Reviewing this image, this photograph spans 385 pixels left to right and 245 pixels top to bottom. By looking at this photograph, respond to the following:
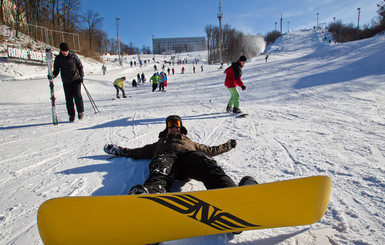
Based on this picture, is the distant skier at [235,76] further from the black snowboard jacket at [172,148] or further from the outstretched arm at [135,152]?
the outstretched arm at [135,152]

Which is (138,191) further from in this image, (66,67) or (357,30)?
(357,30)

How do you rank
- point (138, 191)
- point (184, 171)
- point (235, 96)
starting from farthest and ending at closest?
point (235, 96)
point (184, 171)
point (138, 191)

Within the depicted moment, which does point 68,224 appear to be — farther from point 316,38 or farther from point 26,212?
point 316,38

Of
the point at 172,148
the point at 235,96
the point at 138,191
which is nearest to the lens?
the point at 138,191

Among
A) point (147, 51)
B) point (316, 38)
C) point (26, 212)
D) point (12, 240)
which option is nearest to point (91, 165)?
point (26, 212)

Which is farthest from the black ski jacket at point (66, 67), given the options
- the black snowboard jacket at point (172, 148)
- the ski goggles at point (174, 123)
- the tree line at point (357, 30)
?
the tree line at point (357, 30)

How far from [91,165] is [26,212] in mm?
959

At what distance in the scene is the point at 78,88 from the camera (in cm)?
496

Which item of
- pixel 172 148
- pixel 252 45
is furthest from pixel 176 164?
pixel 252 45

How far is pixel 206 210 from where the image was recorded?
125 centimetres

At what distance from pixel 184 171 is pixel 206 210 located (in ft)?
2.74

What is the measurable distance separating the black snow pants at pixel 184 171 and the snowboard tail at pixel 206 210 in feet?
1.01

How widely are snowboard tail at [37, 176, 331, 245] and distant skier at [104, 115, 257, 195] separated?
0.78ft

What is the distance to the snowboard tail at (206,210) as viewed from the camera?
121cm
